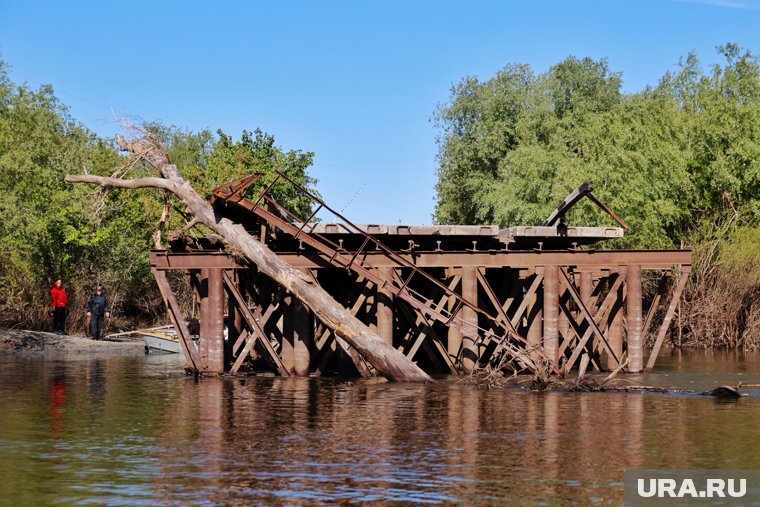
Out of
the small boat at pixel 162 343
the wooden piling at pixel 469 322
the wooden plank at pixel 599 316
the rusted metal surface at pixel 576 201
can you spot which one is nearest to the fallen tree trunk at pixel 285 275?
the wooden piling at pixel 469 322

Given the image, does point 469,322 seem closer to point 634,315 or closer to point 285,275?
point 634,315

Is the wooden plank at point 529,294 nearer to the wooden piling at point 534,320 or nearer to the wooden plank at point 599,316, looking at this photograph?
the wooden piling at point 534,320

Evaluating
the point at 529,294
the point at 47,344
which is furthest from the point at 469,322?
the point at 47,344

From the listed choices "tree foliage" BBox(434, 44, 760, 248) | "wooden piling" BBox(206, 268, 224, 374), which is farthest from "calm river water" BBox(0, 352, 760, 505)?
"tree foliage" BBox(434, 44, 760, 248)

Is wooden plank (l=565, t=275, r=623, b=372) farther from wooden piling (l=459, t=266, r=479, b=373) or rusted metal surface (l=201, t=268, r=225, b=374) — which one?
rusted metal surface (l=201, t=268, r=225, b=374)

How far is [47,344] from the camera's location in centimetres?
3484

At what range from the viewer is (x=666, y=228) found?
41.9 metres

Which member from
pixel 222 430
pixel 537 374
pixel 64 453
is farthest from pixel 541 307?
pixel 64 453

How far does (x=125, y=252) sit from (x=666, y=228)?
20278 millimetres

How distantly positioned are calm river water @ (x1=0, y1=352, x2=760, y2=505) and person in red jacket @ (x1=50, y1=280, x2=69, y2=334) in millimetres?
14853

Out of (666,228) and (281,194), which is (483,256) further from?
(281,194)

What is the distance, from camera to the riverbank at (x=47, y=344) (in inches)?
1350

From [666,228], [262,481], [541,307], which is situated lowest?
[262,481]

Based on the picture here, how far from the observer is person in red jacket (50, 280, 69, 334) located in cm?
3781
